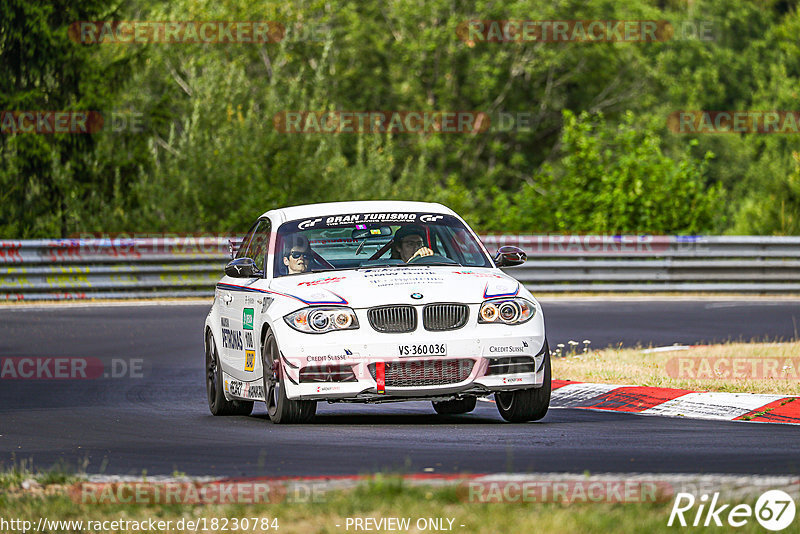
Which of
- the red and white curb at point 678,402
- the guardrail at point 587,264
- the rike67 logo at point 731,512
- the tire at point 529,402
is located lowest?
the guardrail at point 587,264

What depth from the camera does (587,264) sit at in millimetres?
26578

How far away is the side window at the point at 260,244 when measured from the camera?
11836 mm

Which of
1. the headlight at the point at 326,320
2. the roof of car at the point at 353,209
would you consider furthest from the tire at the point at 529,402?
the roof of car at the point at 353,209

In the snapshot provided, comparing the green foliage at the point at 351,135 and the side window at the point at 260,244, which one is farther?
the green foliage at the point at 351,135

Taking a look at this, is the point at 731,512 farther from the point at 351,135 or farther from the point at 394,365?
the point at 351,135

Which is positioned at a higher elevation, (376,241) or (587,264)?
(376,241)

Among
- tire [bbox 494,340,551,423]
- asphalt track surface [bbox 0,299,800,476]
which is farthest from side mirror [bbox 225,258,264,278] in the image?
tire [bbox 494,340,551,423]

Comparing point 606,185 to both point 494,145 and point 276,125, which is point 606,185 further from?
point 494,145

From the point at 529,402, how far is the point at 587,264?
1606 centimetres

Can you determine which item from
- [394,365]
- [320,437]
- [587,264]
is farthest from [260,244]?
[587,264]

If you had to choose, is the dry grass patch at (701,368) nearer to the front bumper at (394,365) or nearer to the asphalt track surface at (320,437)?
the asphalt track surface at (320,437)

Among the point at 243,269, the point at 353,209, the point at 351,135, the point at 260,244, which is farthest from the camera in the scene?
the point at 351,135

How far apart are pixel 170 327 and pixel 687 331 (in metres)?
6.91

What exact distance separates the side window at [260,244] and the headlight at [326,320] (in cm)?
134
